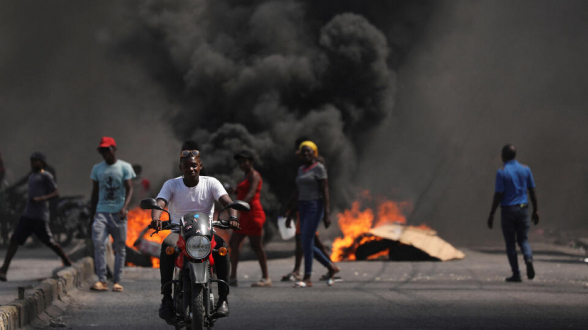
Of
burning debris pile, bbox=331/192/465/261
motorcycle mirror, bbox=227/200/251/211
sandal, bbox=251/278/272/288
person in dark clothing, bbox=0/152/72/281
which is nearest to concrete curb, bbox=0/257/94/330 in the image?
person in dark clothing, bbox=0/152/72/281

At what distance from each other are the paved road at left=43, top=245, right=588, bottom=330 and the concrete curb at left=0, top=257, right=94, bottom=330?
20 centimetres

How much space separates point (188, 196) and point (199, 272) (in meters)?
0.70

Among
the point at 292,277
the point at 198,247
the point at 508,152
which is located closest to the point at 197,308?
the point at 198,247

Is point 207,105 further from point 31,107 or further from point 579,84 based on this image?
point 579,84

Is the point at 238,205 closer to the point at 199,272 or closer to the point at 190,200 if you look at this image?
the point at 190,200

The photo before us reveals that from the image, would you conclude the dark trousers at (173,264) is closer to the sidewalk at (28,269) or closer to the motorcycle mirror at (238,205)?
the motorcycle mirror at (238,205)

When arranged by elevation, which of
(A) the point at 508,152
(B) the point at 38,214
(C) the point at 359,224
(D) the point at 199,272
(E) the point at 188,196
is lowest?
(D) the point at 199,272

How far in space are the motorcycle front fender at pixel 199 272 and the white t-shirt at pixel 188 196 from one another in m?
0.53

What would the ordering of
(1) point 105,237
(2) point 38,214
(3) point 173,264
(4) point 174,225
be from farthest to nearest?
(2) point 38,214 → (1) point 105,237 → (3) point 173,264 → (4) point 174,225

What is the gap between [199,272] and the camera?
190 inches

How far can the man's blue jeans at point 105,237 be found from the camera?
8.70 metres

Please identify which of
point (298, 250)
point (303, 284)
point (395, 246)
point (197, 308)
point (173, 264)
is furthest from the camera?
point (395, 246)

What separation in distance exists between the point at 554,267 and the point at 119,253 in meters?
6.56

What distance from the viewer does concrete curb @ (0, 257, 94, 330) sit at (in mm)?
5519
